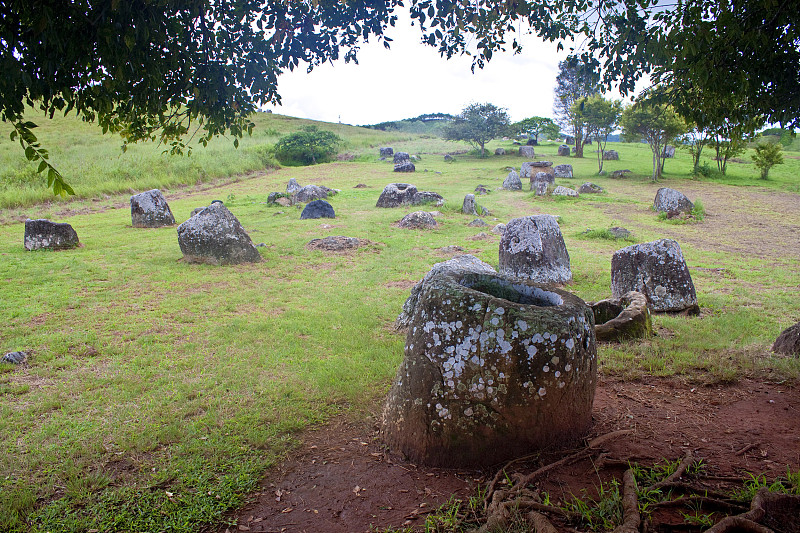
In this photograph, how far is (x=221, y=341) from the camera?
8156mm

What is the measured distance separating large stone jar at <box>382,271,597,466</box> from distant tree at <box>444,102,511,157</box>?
50267 mm

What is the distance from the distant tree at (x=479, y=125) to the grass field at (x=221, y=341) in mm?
33764

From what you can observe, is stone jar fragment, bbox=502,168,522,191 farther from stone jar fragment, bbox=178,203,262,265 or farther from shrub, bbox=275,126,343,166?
stone jar fragment, bbox=178,203,262,265

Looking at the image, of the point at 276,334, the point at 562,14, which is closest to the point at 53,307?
the point at 276,334

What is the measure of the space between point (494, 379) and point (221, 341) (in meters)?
5.44

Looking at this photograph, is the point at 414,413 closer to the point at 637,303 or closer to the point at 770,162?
the point at 637,303

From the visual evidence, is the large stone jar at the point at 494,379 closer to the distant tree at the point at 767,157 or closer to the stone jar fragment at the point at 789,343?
the stone jar fragment at the point at 789,343

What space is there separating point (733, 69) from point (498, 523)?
532cm

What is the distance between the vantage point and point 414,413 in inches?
177

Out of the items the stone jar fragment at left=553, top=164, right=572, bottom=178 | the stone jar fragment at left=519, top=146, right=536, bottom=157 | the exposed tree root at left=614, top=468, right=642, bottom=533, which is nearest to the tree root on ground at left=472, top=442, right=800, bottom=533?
the exposed tree root at left=614, top=468, right=642, bottom=533

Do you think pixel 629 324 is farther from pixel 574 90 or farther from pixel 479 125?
pixel 479 125

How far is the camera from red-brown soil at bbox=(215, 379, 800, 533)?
382cm

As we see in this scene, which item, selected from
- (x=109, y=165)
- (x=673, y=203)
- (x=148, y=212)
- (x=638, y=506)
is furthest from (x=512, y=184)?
(x=638, y=506)

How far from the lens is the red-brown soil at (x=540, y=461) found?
382 centimetres
